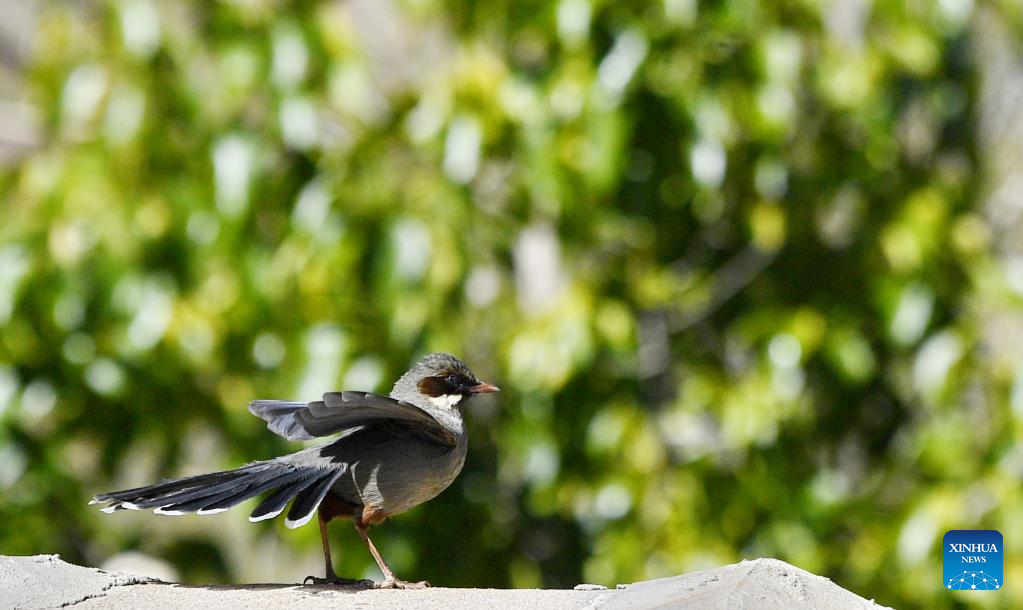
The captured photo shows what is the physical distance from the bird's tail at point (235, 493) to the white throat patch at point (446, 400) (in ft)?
1.09

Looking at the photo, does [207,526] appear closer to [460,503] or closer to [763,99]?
[460,503]

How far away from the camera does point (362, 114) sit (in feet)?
15.6

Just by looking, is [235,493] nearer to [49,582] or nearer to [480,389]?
[49,582]

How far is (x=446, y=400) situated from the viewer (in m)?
3.11

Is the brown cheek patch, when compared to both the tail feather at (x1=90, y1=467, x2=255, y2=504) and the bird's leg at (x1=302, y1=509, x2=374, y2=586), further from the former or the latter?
the tail feather at (x1=90, y1=467, x2=255, y2=504)

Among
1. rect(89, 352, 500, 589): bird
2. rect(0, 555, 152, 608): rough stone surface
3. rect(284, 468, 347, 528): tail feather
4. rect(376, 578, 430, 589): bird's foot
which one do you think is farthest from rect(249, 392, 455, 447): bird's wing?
rect(0, 555, 152, 608): rough stone surface

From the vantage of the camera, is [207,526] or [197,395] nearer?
[197,395]

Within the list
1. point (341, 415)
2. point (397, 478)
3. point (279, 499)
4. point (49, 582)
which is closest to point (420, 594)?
point (397, 478)

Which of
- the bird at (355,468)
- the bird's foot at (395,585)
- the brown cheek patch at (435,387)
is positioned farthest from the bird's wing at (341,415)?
the bird's foot at (395,585)

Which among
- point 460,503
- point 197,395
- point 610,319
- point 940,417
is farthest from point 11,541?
point 940,417

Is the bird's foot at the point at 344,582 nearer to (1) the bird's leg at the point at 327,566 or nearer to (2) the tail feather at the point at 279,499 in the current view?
(1) the bird's leg at the point at 327,566

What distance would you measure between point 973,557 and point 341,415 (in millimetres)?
2800

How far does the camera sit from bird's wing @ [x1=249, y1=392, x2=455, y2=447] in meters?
2.43

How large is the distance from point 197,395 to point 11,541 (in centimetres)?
84
